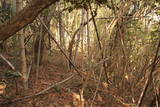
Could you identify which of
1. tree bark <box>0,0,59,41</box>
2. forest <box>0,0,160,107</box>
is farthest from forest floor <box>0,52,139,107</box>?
tree bark <box>0,0,59,41</box>

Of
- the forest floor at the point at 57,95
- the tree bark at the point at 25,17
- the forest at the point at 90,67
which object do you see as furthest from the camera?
the forest floor at the point at 57,95

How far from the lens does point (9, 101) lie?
4.05 meters

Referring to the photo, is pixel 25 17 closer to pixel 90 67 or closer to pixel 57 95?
pixel 90 67

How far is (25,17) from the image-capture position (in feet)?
7.55

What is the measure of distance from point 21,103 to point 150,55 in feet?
9.48

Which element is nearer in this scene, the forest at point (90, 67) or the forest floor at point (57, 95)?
the forest at point (90, 67)

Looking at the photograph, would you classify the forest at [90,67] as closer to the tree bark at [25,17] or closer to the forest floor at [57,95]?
the forest floor at [57,95]

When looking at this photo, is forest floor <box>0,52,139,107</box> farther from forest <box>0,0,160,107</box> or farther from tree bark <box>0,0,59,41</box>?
tree bark <box>0,0,59,41</box>

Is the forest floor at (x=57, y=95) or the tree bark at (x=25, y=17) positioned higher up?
the tree bark at (x=25, y=17)

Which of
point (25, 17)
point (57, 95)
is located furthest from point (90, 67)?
point (25, 17)

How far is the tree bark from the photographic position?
2214mm

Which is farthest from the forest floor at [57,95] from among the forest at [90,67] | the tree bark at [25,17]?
the tree bark at [25,17]

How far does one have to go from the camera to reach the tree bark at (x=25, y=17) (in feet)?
7.26

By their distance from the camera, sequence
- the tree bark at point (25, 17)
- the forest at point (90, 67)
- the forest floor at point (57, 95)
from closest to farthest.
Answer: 1. the tree bark at point (25, 17)
2. the forest at point (90, 67)
3. the forest floor at point (57, 95)
